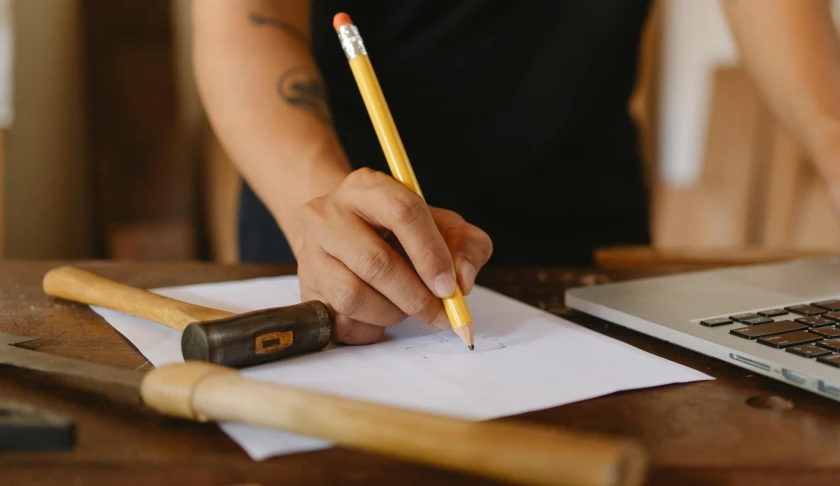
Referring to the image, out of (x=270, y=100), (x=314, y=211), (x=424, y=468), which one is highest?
(x=270, y=100)

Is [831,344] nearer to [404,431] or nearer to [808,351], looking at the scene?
[808,351]

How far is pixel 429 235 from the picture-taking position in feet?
1.80

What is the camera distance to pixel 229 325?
48 cm

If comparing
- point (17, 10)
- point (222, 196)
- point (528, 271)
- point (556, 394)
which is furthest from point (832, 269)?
point (222, 196)

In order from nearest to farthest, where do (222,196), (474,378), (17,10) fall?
(474,378), (17,10), (222,196)

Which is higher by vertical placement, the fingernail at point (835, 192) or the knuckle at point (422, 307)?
the fingernail at point (835, 192)

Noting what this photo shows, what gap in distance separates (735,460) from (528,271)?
0.50m

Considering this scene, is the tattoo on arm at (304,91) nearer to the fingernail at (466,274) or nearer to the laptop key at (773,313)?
the fingernail at (466,274)

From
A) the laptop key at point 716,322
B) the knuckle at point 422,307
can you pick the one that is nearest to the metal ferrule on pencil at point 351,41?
the knuckle at point 422,307

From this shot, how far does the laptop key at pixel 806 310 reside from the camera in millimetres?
598

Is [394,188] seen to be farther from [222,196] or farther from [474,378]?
[222,196]

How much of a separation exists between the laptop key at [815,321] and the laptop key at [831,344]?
44 millimetres

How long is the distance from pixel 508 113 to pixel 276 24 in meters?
0.44

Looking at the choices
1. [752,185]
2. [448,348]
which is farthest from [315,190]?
[752,185]
